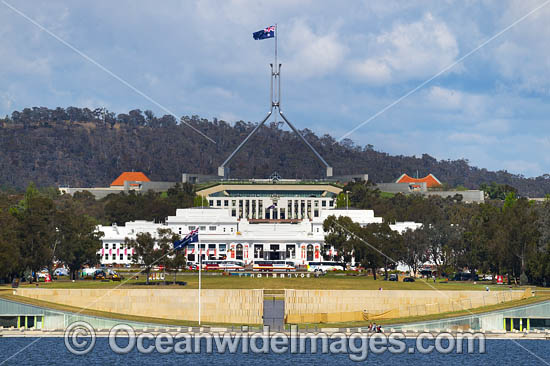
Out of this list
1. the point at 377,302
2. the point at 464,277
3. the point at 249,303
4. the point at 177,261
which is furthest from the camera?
the point at 464,277

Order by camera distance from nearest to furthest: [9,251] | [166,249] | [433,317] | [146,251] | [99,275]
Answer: [433,317]
[9,251]
[166,249]
[146,251]
[99,275]

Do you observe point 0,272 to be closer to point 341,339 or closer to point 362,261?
point 341,339

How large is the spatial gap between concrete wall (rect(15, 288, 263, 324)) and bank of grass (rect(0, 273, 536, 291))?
7.69 m

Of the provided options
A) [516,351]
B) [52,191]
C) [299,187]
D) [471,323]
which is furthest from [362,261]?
[52,191]

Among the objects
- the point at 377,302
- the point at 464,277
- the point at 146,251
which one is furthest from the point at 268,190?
the point at 377,302

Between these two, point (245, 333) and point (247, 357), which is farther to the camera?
point (245, 333)

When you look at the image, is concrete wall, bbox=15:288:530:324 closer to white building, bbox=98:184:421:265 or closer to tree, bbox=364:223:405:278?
tree, bbox=364:223:405:278

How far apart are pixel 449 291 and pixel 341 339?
12631 millimetres

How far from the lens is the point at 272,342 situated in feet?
202

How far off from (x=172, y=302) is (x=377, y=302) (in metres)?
14.4

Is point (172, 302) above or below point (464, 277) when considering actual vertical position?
below

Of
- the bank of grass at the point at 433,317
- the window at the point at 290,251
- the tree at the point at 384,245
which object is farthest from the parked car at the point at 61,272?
the bank of grass at the point at 433,317

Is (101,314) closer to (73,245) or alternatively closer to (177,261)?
(177,261)

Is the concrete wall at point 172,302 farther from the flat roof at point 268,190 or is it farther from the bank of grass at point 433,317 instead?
the flat roof at point 268,190
